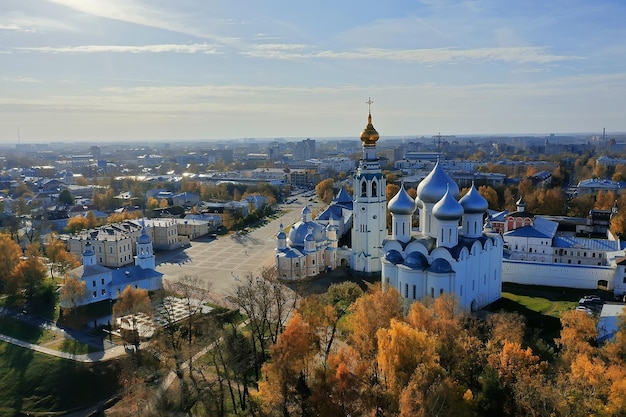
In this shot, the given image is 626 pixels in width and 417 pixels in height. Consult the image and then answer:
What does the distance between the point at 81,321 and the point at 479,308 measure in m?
21.7

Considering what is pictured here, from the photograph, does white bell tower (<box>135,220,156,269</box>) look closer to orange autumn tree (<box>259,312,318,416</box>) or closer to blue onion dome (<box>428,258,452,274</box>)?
orange autumn tree (<box>259,312,318,416</box>)

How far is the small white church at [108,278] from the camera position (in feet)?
97.9

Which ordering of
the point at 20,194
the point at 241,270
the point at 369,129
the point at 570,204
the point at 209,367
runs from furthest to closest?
the point at 20,194 < the point at 570,204 < the point at 241,270 < the point at 369,129 < the point at 209,367

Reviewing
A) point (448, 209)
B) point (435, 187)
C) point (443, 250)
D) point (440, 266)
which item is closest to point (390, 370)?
point (440, 266)

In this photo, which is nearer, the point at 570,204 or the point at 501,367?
the point at 501,367

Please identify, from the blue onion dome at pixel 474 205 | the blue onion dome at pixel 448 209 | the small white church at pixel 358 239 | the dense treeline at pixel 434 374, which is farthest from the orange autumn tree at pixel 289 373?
the small white church at pixel 358 239

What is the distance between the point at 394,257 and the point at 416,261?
1446mm

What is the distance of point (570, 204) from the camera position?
57.1 meters

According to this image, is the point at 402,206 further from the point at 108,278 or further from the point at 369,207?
the point at 108,278

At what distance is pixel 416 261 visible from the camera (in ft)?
85.9

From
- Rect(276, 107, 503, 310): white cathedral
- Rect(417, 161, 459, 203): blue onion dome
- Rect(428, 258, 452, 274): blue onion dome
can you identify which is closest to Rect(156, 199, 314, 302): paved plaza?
Rect(276, 107, 503, 310): white cathedral

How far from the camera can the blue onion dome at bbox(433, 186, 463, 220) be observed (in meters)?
25.4

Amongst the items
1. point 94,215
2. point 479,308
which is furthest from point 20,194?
point 479,308

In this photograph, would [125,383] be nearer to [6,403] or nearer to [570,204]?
[6,403]
